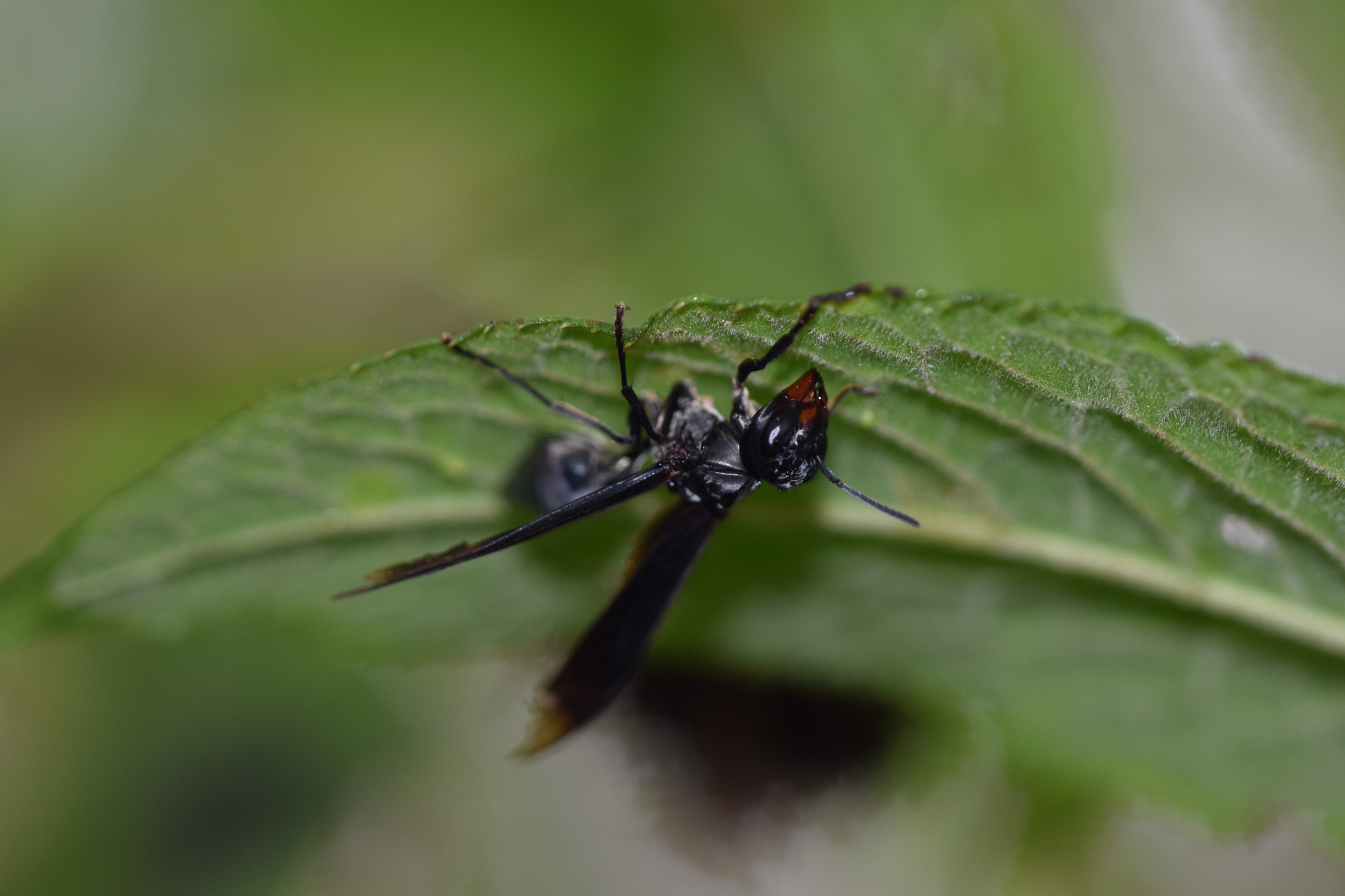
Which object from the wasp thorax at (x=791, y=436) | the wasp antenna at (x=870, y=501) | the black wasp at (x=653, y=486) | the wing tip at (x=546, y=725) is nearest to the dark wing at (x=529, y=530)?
the black wasp at (x=653, y=486)

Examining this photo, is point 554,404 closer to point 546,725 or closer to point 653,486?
point 653,486

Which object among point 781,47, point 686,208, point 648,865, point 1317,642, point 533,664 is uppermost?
point 781,47

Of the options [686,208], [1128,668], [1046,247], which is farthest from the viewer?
[686,208]

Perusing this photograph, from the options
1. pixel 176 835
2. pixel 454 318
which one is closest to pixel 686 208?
pixel 454 318

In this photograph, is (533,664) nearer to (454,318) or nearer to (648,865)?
(648,865)

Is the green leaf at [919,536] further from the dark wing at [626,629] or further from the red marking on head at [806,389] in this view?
the dark wing at [626,629]

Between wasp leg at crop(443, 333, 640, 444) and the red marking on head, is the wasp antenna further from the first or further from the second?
wasp leg at crop(443, 333, 640, 444)
